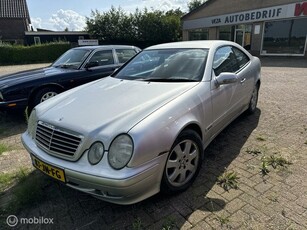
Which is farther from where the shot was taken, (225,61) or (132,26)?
(132,26)

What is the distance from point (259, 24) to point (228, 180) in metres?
19.6

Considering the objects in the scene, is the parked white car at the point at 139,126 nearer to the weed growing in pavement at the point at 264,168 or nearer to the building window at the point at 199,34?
the weed growing in pavement at the point at 264,168

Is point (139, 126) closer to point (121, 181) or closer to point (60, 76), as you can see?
point (121, 181)

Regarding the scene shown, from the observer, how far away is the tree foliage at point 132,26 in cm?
2802

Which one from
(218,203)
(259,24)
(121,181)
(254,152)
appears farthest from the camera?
(259,24)

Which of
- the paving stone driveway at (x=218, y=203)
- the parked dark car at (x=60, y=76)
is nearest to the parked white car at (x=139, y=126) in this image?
the paving stone driveway at (x=218, y=203)

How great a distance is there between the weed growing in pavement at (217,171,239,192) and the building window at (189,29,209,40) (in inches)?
942

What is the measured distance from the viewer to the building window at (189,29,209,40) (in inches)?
979

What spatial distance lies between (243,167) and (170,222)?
1.40 meters

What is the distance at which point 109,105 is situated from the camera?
260 cm

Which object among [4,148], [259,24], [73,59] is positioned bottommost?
[4,148]

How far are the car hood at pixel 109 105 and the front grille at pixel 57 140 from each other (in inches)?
2.7

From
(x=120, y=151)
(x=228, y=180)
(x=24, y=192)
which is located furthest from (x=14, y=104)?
(x=228, y=180)

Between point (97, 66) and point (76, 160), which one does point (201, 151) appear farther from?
point (97, 66)
